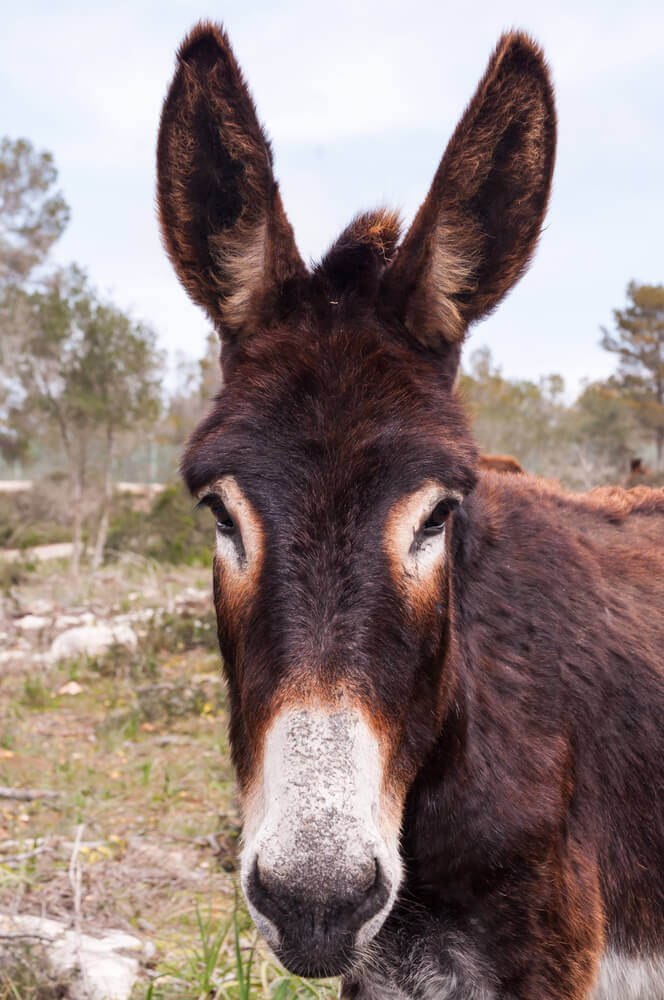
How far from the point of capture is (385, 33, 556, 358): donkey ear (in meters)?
2.35

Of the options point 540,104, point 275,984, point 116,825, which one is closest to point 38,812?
point 116,825

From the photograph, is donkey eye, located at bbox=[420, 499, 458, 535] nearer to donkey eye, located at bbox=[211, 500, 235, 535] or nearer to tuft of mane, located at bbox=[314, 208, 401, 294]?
donkey eye, located at bbox=[211, 500, 235, 535]

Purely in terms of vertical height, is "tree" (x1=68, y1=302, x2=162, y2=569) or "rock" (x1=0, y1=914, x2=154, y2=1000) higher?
"tree" (x1=68, y1=302, x2=162, y2=569)

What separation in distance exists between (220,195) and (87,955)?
337 cm

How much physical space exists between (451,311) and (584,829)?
1702 mm

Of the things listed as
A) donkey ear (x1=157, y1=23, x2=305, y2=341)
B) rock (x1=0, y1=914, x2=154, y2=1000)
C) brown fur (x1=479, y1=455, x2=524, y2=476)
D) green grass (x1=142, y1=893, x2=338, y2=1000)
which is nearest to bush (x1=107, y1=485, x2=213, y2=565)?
brown fur (x1=479, y1=455, x2=524, y2=476)

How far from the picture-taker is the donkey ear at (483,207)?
2352mm

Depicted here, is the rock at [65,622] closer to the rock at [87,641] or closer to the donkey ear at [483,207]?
the rock at [87,641]

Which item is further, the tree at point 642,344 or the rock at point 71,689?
the tree at point 642,344

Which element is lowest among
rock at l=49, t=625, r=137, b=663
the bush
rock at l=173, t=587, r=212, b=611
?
rock at l=49, t=625, r=137, b=663

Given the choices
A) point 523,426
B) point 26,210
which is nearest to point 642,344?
point 523,426

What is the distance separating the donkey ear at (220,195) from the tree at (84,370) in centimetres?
1422

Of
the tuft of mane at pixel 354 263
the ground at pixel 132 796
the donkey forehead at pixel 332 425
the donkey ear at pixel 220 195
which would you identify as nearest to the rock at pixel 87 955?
the ground at pixel 132 796

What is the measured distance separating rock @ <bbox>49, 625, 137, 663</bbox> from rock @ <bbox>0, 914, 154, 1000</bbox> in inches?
248
